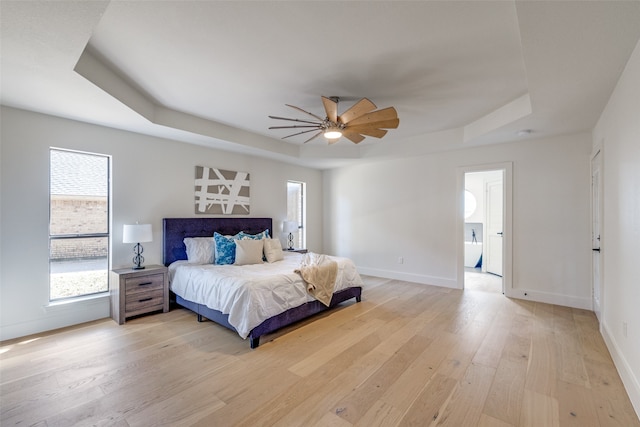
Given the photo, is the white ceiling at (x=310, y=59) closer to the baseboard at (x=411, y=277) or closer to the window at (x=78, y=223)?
the window at (x=78, y=223)

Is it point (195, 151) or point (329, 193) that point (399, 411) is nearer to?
point (195, 151)

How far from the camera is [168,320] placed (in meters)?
3.57

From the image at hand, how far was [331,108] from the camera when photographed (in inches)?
113

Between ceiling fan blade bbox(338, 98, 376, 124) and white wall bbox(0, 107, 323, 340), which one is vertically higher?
ceiling fan blade bbox(338, 98, 376, 124)

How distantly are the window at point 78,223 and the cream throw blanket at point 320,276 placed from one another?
262 centimetres

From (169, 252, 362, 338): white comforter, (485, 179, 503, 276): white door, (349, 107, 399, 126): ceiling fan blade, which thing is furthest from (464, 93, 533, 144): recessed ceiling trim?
(169, 252, 362, 338): white comforter

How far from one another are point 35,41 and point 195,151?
275cm

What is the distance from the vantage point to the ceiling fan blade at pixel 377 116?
2.88 m

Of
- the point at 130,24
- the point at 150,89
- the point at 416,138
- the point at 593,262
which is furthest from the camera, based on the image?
the point at 416,138

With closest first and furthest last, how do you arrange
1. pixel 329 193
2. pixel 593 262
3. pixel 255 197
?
pixel 593 262 < pixel 255 197 < pixel 329 193

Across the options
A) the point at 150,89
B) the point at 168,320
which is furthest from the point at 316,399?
the point at 150,89

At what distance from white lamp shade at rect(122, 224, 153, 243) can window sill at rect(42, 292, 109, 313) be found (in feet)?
2.58

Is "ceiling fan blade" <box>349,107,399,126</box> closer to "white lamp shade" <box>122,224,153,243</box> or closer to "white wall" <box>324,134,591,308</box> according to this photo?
"white wall" <box>324,134,591,308</box>

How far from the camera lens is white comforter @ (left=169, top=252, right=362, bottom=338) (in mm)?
2873
